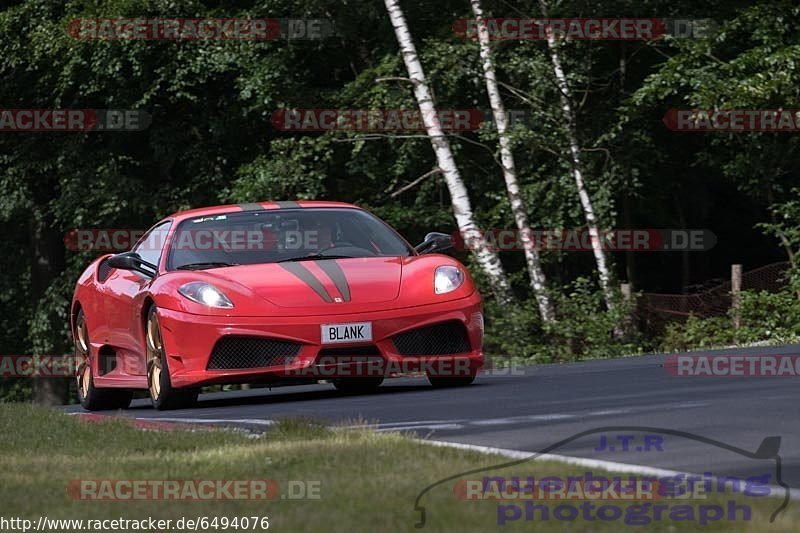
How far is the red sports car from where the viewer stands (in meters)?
12.2

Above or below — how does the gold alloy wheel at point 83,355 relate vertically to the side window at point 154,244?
below

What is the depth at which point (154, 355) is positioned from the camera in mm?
12992

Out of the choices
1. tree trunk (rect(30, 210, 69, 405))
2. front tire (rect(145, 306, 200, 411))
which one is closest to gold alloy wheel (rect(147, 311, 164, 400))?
front tire (rect(145, 306, 200, 411))

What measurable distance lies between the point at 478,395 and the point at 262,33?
2014 cm

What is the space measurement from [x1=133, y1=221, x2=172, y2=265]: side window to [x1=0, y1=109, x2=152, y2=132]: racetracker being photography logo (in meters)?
18.8

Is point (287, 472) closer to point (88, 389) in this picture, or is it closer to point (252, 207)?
point (252, 207)

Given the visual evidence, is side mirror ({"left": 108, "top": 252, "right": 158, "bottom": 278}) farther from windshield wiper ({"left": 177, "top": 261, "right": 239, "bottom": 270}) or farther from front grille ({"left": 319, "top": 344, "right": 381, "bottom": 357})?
front grille ({"left": 319, "top": 344, "right": 381, "bottom": 357})

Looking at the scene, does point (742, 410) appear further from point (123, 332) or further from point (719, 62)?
point (719, 62)

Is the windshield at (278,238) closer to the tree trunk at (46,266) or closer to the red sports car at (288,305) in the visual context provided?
the red sports car at (288,305)

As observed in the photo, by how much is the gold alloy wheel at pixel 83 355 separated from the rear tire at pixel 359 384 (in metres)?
2.26

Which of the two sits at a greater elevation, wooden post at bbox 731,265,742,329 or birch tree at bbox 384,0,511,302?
birch tree at bbox 384,0,511,302
